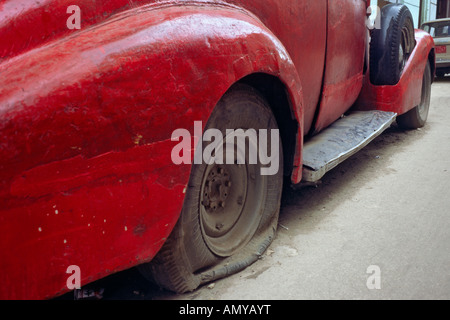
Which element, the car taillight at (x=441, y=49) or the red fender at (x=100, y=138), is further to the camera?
the car taillight at (x=441, y=49)

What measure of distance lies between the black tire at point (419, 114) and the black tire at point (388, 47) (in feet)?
3.39

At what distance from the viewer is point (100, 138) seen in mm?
1335

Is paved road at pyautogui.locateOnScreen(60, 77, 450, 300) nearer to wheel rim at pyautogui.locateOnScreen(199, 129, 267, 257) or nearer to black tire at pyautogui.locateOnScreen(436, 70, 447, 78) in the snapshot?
wheel rim at pyautogui.locateOnScreen(199, 129, 267, 257)

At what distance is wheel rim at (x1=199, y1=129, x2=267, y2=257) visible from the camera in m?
1.98

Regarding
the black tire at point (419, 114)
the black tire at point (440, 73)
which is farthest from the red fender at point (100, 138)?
the black tire at point (440, 73)

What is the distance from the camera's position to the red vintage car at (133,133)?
4.05 ft

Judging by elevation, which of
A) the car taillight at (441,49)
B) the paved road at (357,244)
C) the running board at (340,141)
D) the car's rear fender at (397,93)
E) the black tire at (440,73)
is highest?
the car taillight at (441,49)

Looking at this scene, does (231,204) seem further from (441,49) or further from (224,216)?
(441,49)

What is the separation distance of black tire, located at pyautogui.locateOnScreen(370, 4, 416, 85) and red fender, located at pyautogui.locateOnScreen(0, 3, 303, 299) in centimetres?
262

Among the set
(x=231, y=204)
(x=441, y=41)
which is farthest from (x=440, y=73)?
(x=231, y=204)

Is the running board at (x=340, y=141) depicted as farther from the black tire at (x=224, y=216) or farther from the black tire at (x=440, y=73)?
the black tire at (x=440, y=73)

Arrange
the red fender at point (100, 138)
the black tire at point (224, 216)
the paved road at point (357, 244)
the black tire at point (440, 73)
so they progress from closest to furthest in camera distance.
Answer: the red fender at point (100, 138), the black tire at point (224, 216), the paved road at point (357, 244), the black tire at point (440, 73)

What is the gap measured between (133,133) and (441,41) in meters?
11.1

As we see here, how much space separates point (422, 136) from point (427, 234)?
Result: 8.90 feet
